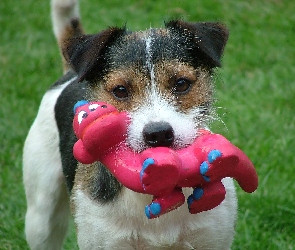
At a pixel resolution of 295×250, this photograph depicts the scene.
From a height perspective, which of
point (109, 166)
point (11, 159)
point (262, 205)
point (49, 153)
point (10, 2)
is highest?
point (109, 166)

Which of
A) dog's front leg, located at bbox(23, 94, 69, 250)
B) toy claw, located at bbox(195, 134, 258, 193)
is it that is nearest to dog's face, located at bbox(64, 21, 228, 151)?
toy claw, located at bbox(195, 134, 258, 193)

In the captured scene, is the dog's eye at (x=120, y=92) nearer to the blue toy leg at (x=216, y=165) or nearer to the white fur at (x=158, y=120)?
the white fur at (x=158, y=120)

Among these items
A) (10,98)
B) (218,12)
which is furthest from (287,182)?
(218,12)

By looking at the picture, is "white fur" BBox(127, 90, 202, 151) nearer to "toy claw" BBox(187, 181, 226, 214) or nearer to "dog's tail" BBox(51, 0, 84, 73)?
"toy claw" BBox(187, 181, 226, 214)

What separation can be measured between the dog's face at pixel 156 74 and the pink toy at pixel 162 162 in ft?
0.29

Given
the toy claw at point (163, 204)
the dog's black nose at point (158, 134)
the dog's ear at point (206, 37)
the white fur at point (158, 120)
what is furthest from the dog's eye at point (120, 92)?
the toy claw at point (163, 204)

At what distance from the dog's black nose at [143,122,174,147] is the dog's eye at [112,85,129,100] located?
0.41 m

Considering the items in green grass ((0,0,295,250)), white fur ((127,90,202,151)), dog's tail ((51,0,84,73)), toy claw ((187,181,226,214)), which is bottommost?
green grass ((0,0,295,250))

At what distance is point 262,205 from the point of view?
233 inches

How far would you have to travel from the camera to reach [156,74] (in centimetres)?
383

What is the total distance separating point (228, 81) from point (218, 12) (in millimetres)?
2061

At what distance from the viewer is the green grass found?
5848mm

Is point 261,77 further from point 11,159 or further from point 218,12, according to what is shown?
point 11,159

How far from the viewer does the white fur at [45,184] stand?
201 inches
